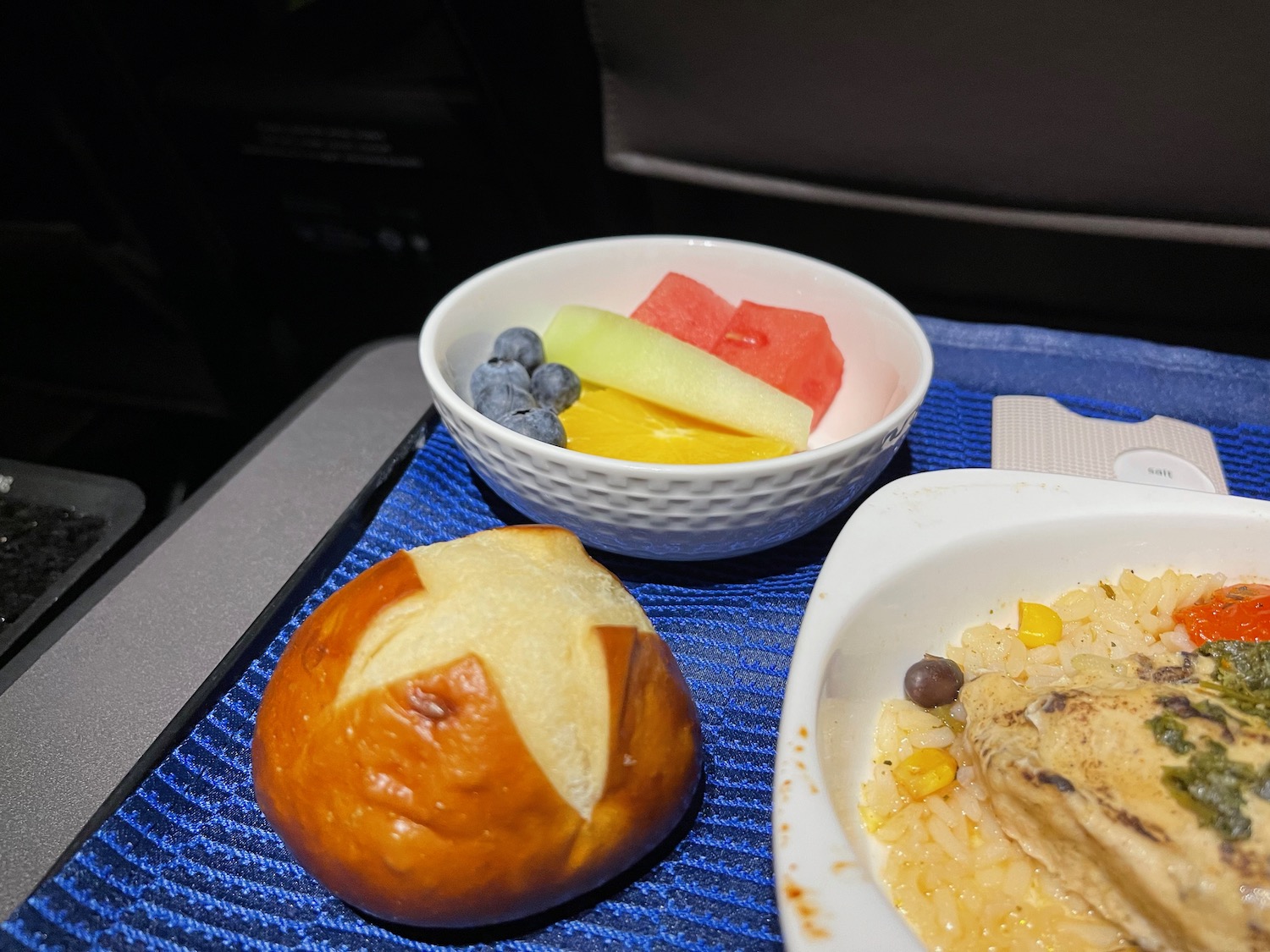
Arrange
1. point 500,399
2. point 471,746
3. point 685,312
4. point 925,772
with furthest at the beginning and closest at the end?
point 685,312 → point 500,399 → point 925,772 → point 471,746

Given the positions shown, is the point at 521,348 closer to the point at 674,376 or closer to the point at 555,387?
the point at 555,387

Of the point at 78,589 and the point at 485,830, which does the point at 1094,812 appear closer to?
the point at 485,830

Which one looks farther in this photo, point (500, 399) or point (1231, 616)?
point (500, 399)

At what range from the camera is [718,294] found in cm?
117

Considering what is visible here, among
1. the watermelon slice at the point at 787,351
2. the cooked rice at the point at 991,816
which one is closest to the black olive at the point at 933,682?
the cooked rice at the point at 991,816

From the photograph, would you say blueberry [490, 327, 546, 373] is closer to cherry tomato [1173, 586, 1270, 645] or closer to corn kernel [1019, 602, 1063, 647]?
corn kernel [1019, 602, 1063, 647]

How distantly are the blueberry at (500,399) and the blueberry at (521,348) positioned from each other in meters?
0.07

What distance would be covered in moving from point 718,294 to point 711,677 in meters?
0.56

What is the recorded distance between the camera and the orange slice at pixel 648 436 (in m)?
0.88

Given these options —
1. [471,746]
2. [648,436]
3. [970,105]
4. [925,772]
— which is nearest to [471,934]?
[471,746]

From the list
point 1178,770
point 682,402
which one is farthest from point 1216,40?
point 1178,770

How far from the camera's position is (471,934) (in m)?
0.65

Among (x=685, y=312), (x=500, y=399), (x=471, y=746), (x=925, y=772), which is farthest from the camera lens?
(x=685, y=312)

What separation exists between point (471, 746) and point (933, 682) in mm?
409
